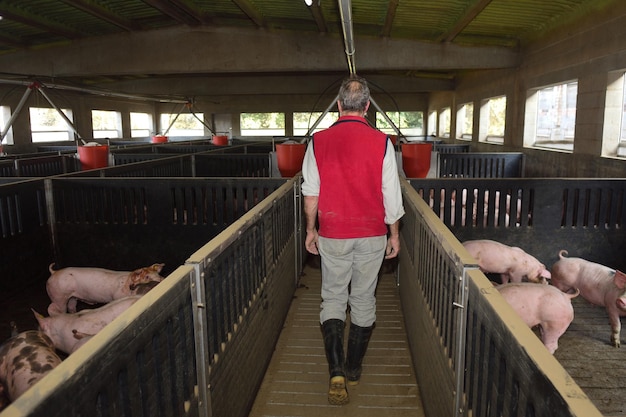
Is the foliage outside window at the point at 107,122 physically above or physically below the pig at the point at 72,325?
above

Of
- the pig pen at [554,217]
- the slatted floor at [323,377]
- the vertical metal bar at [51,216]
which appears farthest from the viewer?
the vertical metal bar at [51,216]

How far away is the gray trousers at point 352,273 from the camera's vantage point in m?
2.47

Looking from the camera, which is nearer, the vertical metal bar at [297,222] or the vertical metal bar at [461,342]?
the vertical metal bar at [461,342]

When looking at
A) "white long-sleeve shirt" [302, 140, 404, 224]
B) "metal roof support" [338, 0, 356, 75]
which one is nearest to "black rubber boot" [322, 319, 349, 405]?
"white long-sleeve shirt" [302, 140, 404, 224]

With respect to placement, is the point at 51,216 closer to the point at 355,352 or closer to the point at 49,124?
the point at 355,352

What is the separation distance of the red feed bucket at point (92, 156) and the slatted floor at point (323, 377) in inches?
127

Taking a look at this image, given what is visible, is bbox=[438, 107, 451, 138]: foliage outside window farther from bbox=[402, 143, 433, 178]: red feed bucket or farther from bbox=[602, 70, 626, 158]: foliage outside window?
bbox=[402, 143, 433, 178]: red feed bucket

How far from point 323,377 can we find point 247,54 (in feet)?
29.3

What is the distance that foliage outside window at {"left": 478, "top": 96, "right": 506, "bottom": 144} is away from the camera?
1210 cm

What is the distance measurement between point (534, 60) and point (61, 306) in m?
8.30

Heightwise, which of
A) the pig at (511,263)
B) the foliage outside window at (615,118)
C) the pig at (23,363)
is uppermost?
the foliage outside window at (615,118)

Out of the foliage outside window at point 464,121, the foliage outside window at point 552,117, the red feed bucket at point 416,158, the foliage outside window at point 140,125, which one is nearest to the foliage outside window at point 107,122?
the foliage outside window at point 140,125

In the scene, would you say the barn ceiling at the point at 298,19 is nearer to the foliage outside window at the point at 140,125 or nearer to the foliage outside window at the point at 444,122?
the foliage outside window at the point at 444,122

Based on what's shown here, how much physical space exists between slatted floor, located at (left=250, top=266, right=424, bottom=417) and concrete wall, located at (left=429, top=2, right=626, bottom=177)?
4.09 m
